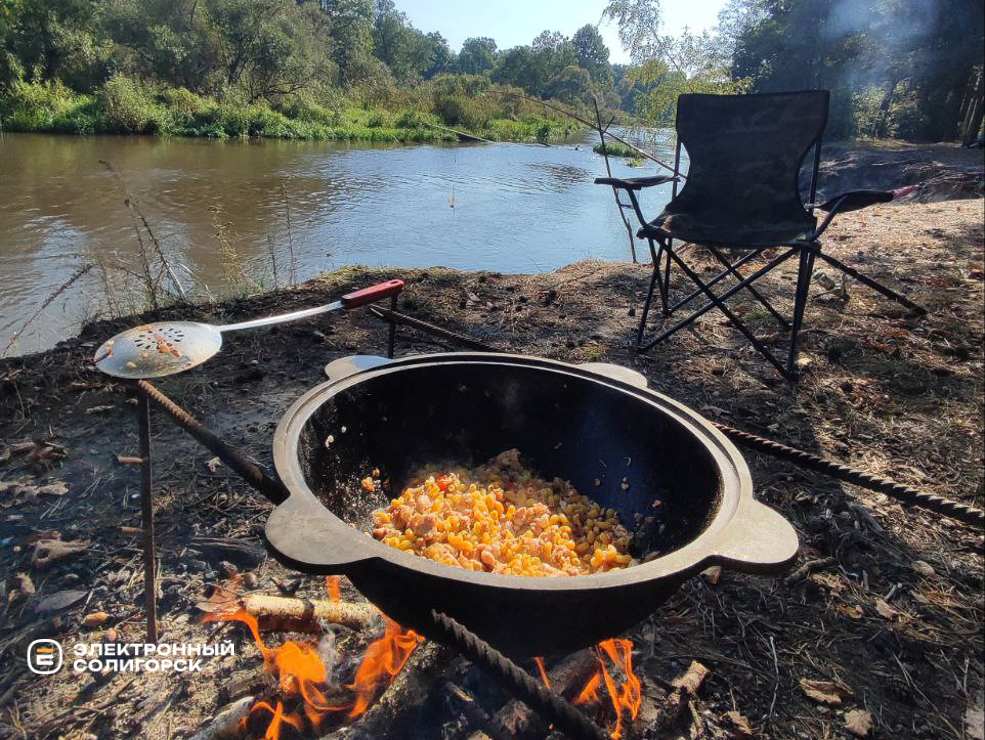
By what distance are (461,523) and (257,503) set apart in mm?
1061

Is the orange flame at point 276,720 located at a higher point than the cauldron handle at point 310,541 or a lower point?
lower

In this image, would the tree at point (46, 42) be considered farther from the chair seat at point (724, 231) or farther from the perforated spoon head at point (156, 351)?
the perforated spoon head at point (156, 351)

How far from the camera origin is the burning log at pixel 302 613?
164 cm

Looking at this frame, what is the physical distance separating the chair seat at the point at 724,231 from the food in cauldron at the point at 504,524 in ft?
6.73

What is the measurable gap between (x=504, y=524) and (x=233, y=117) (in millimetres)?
26152

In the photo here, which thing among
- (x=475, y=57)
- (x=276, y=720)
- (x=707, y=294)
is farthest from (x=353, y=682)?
(x=475, y=57)

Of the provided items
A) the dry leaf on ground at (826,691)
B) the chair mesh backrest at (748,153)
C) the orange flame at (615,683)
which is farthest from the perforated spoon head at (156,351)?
the chair mesh backrest at (748,153)

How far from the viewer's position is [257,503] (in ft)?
7.29

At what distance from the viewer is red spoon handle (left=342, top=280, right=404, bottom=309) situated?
165cm

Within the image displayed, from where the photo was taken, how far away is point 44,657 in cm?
160

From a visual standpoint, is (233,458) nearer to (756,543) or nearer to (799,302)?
(756,543)

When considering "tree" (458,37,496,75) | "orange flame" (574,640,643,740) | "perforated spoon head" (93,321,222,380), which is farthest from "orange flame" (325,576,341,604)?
"tree" (458,37,496,75)

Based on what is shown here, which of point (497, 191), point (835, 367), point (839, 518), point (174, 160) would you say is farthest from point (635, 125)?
point (174, 160)

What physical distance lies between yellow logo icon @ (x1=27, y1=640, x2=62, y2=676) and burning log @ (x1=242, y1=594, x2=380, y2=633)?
0.49m
